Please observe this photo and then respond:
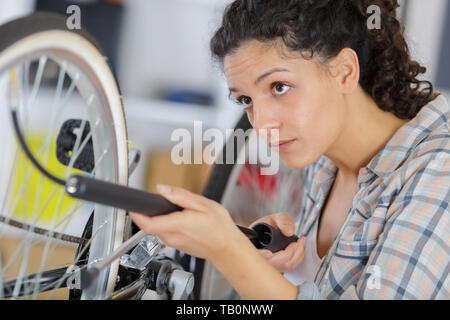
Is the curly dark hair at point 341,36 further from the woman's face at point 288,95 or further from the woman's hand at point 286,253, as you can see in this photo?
the woman's hand at point 286,253

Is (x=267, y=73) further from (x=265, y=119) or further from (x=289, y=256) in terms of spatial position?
(x=289, y=256)

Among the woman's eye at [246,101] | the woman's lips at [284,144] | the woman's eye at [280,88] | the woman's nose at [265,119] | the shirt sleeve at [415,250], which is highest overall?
the woman's eye at [280,88]

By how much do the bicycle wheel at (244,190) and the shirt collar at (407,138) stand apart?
0.35 metres

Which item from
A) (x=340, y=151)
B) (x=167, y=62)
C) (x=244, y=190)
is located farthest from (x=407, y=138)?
(x=167, y=62)

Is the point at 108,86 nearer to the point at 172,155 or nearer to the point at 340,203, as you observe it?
the point at 340,203

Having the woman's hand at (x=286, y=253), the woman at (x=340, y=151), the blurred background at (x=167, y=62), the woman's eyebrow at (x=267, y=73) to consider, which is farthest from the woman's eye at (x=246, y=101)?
the blurred background at (x=167, y=62)

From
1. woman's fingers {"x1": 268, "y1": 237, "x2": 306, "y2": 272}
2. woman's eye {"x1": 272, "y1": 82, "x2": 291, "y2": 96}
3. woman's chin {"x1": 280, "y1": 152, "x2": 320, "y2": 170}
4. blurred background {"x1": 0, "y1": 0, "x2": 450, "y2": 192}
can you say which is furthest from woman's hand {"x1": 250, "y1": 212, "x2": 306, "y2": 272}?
blurred background {"x1": 0, "y1": 0, "x2": 450, "y2": 192}

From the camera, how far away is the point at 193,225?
0.53 meters

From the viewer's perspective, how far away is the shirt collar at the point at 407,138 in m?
0.84

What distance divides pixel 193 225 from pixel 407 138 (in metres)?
0.47

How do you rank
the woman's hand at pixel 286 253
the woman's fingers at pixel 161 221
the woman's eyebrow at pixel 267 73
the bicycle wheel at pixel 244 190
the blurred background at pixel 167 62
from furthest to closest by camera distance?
the blurred background at pixel 167 62, the bicycle wheel at pixel 244 190, the woman's hand at pixel 286 253, the woman's eyebrow at pixel 267 73, the woman's fingers at pixel 161 221

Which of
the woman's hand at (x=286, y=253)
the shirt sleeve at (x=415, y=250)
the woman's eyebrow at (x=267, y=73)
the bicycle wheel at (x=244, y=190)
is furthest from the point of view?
the bicycle wheel at (x=244, y=190)
